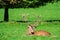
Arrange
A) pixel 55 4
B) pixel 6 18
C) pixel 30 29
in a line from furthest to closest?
pixel 55 4, pixel 6 18, pixel 30 29

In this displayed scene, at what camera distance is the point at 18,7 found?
45875mm

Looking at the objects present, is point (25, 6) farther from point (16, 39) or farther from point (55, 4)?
point (16, 39)

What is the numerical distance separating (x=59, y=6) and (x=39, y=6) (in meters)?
3.66

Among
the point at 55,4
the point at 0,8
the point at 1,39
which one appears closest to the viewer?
the point at 1,39

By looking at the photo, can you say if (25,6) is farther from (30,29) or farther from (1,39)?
(1,39)

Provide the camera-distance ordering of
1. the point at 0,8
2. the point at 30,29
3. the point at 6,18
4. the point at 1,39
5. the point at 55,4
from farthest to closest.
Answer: the point at 55,4
the point at 0,8
the point at 6,18
the point at 30,29
the point at 1,39

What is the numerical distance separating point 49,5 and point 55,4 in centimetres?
141

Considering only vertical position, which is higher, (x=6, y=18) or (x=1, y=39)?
(x=1, y=39)

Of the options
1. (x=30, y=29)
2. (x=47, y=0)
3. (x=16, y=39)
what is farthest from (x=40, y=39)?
(x=47, y=0)

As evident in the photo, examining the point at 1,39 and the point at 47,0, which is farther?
the point at 47,0

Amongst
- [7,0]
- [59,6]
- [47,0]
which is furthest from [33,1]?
[7,0]

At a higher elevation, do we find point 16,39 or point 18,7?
point 16,39

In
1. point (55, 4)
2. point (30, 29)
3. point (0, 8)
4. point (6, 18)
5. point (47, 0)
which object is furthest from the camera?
point (47, 0)

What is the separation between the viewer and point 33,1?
50.4m
